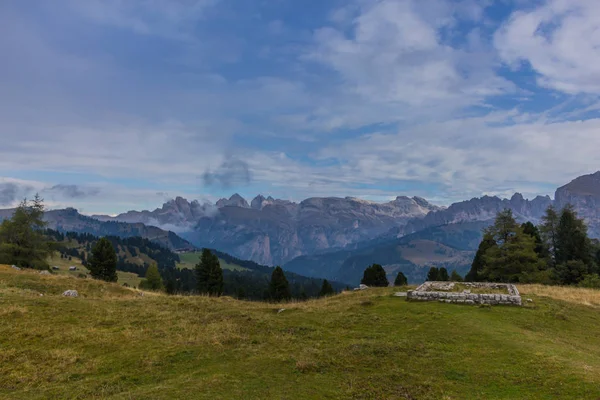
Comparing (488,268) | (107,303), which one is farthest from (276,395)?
(488,268)

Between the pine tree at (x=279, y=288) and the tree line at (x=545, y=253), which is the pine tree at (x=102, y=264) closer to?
the pine tree at (x=279, y=288)

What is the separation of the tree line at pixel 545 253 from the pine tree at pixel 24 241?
268 feet

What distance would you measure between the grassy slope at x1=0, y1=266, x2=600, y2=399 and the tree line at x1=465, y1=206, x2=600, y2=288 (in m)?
36.3

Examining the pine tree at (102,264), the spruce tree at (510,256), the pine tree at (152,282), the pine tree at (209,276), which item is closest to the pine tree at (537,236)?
the spruce tree at (510,256)

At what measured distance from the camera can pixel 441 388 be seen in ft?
39.3

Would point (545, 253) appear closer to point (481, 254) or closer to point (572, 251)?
point (572, 251)

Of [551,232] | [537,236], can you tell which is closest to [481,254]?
[537,236]

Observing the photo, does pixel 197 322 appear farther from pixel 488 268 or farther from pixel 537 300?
pixel 488 268

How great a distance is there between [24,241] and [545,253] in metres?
104

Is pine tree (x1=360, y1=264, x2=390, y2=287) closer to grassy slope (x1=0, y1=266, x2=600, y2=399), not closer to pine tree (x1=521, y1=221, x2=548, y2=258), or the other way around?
pine tree (x1=521, y1=221, x2=548, y2=258)

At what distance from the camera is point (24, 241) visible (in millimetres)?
62062

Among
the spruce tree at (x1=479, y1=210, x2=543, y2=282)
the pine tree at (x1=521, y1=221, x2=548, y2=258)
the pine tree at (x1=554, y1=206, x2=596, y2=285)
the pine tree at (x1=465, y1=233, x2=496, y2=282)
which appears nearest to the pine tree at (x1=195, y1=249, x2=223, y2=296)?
the spruce tree at (x1=479, y1=210, x2=543, y2=282)

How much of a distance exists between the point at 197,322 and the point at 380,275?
210 feet

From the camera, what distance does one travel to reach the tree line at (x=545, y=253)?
186ft
